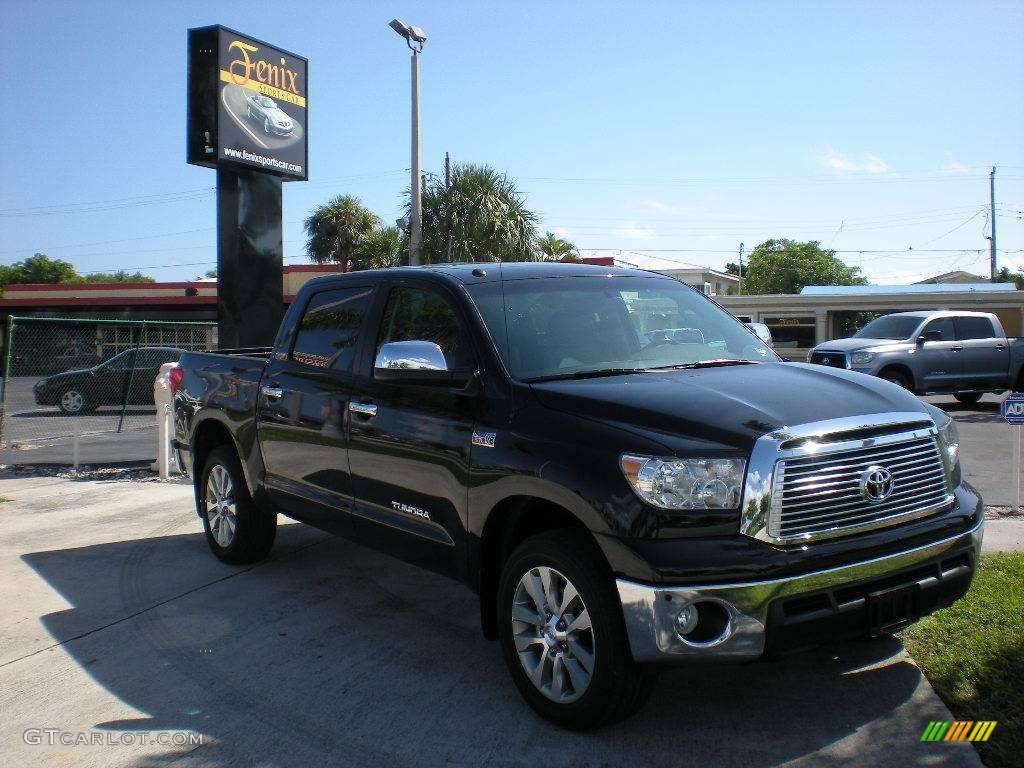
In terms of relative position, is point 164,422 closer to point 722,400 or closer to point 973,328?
point 722,400

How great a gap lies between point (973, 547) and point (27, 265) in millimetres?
104702

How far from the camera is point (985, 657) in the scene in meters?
4.29

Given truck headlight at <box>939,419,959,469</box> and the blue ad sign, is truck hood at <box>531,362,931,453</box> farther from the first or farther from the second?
the blue ad sign

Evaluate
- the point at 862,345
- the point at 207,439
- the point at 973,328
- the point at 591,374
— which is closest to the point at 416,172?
the point at 862,345

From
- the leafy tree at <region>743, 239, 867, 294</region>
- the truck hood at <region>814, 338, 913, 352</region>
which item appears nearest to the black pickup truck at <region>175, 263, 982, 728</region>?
the truck hood at <region>814, 338, 913, 352</region>

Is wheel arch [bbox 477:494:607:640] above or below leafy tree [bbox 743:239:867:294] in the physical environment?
below

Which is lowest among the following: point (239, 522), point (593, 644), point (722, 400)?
point (239, 522)

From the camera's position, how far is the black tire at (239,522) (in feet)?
21.1

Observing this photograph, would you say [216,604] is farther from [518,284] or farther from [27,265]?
[27,265]

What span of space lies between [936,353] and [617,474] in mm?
15333

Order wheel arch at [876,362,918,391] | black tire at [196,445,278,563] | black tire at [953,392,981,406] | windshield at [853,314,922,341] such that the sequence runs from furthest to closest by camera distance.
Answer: black tire at [953,392,981,406]
windshield at [853,314,922,341]
wheel arch at [876,362,918,391]
black tire at [196,445,278,563]

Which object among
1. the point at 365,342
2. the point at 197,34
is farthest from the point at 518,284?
the point at 197,34

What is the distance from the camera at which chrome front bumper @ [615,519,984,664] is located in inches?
130

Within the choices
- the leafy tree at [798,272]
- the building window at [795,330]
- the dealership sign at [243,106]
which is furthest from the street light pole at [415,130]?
the leafy tree at [798,272]
